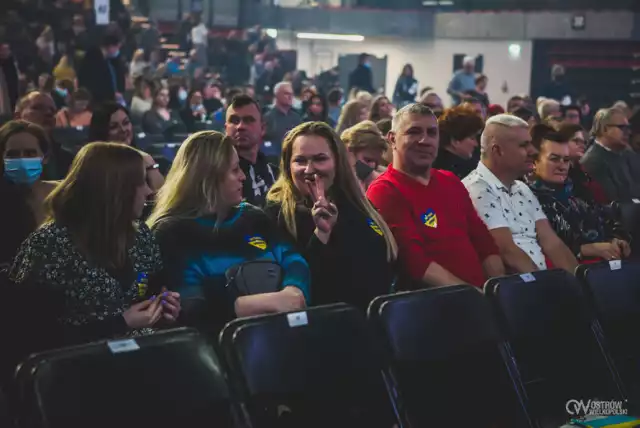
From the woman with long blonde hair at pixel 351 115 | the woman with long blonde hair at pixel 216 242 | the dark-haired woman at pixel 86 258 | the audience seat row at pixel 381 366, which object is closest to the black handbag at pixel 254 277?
the woman with long blonde hair at pixel 216 242

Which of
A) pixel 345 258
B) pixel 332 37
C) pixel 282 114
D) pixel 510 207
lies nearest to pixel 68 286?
pixel 345 258

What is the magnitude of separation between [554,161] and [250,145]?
175 cm

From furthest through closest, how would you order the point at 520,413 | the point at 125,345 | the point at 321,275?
the point at 321,275 → the point at 520,413 → the point at 125,345

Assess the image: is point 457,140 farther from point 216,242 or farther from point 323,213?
point 216,242

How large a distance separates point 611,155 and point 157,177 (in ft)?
13.7

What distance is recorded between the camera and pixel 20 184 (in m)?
4.58

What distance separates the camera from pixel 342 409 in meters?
3.15

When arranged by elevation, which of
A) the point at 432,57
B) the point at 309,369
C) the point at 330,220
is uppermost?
the point at 330,220

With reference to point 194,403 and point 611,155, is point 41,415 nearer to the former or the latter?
point 194,403

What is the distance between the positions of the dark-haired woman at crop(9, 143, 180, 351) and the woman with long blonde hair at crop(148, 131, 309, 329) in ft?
1.09

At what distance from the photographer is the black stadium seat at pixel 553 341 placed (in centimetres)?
364

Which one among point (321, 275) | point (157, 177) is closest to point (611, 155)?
point (157, 177)

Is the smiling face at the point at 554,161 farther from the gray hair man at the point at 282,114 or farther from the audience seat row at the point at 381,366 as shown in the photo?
the gray hair man at the point at 282,114
